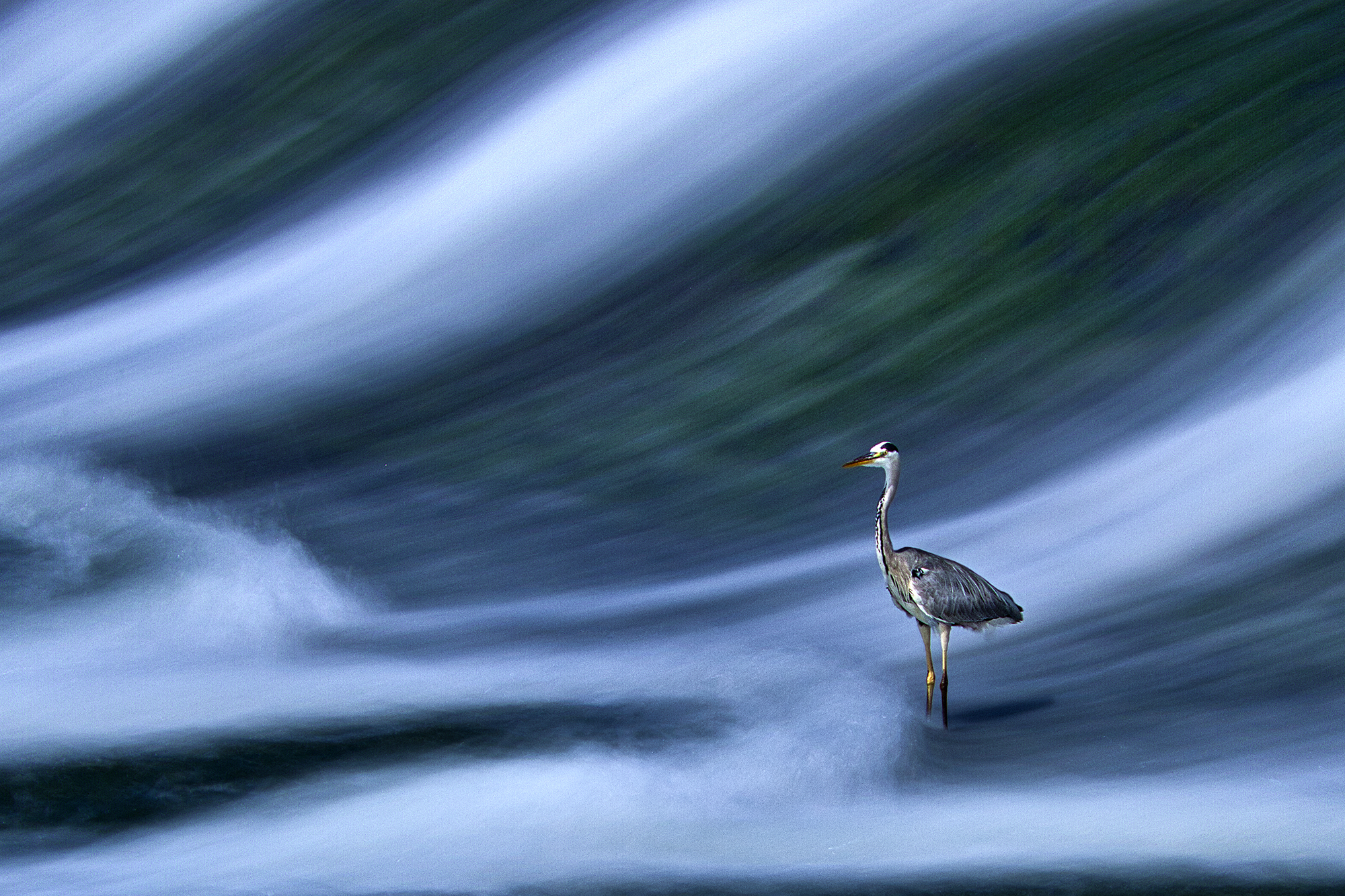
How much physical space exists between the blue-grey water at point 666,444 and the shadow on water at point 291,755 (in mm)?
24

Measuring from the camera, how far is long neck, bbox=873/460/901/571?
17.8 feet

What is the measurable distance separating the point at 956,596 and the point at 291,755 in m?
2.24

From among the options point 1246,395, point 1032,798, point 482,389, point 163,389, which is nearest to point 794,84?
point 482,389

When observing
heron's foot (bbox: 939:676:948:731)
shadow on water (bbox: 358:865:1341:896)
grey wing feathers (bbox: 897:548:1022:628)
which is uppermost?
grey wing feathers (bbox: 897:548:1022:628)

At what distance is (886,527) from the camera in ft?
18.0

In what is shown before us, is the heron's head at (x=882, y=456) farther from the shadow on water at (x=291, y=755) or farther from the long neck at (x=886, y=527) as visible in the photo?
the shadow on water at (x=291, y=755)

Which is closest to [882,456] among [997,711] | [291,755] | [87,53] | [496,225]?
[997,711]

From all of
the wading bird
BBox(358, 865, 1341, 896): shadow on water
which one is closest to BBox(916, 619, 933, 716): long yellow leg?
the wading bird

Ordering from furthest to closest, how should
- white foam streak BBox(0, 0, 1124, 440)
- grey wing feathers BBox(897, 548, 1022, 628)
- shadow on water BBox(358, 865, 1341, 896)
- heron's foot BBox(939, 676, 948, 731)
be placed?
white foam streak BBox(0, 0, 1124, 440) < heron's foot BBox(939, 676, 948, 731) < grey wing feathers BBox(897, 548, 1022, 628) < shadow on water BBox(358, 865, 1341, 896)

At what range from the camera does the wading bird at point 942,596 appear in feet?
17.2

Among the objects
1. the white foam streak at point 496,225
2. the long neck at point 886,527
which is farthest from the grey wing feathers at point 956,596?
the white foam streak at point 496,225

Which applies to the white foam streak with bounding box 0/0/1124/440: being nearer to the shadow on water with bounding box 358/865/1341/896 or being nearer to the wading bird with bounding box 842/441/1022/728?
the wading bird with bounding box 842/441/1022/728

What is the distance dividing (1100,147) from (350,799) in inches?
187

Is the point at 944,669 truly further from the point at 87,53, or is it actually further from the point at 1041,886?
the point at 87,53
